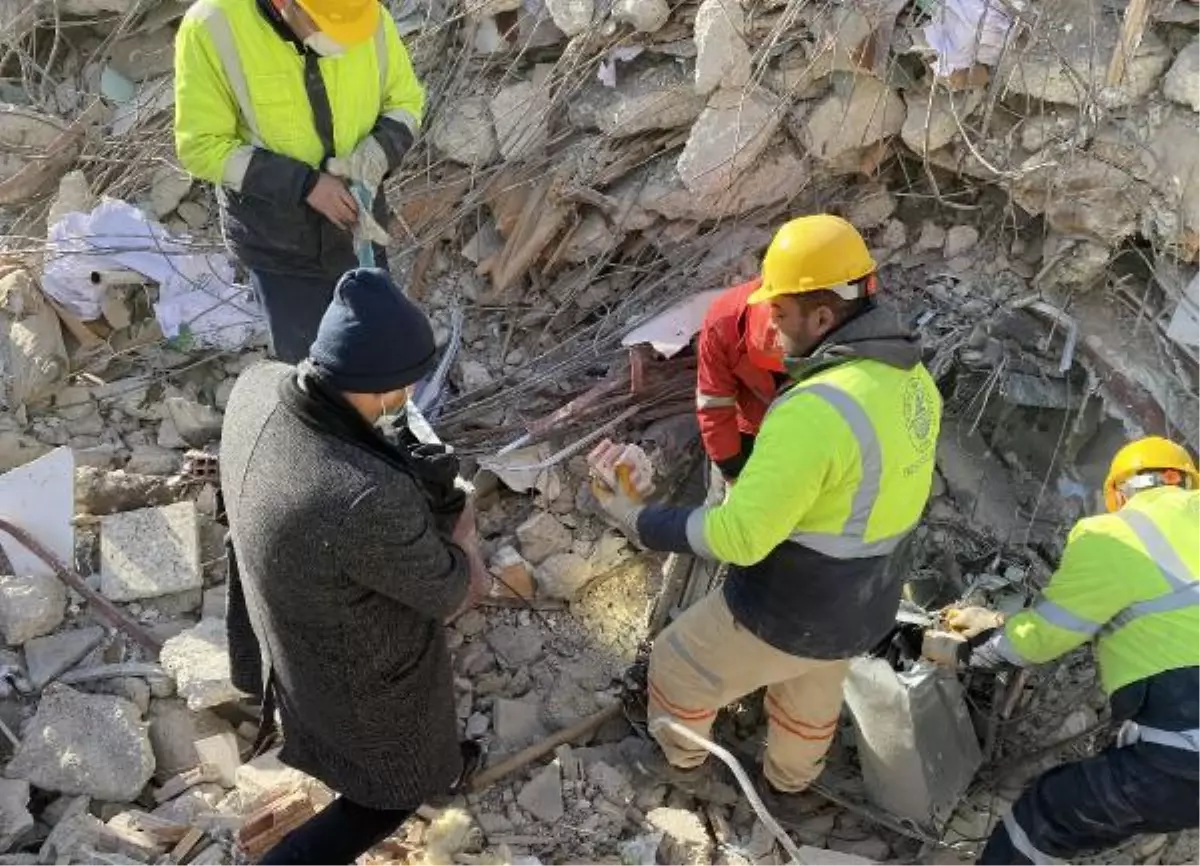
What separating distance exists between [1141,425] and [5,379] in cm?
474

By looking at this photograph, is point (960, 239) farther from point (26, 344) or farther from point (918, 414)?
point (26, 344)

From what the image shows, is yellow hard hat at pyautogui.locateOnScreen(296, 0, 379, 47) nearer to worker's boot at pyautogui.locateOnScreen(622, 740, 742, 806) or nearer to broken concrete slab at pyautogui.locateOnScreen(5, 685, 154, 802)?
broken concrete slab at pyautogui.locateOnScreen(5, 685, 154, 802)

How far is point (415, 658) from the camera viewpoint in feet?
9.74

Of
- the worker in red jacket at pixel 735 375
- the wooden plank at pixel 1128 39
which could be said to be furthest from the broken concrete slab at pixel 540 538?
the wooden plank at pixel 1128 39

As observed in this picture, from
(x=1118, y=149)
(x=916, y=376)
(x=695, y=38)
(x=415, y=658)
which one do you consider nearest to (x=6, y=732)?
(x=415, y=658)

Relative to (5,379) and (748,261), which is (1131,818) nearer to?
(748,261)

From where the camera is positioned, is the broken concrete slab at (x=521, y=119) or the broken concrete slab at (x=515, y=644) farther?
the broken concrete slab at (x=521, y=119)

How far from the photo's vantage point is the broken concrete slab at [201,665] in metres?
3.82

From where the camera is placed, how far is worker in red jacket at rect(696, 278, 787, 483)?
3.77 m

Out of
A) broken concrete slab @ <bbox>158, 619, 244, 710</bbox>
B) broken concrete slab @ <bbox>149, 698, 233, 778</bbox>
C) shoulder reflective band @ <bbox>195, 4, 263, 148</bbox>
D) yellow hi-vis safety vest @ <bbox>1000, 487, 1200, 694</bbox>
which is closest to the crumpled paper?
broken concrete slab @ <bbox>158, 619, 244, 710</bbox>

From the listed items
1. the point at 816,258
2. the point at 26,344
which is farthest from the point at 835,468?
the point at 26,344

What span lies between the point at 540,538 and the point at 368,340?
227 centimetres

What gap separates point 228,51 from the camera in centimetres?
347

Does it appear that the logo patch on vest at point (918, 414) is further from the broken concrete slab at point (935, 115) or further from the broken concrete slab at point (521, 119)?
the broken concrete slab at point (521, 119)
